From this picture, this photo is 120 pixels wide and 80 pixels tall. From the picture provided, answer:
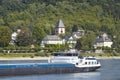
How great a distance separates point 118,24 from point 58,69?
345 ft

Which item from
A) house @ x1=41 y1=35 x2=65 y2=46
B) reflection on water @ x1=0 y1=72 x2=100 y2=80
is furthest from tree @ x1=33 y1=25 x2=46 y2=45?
reflection on water @ x1=0 y1=72 x2=100 y2=80

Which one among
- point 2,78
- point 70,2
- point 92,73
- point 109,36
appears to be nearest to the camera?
point 2,78

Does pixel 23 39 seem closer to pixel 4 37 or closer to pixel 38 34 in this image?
pixel 4 37

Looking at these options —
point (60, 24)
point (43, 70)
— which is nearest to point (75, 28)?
point (60, 24)

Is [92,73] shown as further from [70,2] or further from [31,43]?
[70,2]

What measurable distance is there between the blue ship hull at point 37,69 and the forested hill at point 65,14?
3075 inches

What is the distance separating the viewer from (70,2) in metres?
186

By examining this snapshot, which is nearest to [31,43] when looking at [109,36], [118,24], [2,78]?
[109,36]

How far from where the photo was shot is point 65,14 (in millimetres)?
172500

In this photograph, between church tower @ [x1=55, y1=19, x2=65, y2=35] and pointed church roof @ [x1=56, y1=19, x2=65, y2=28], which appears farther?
pointed church roof @ [x1=56, y1=19, x2=65, y2=28]

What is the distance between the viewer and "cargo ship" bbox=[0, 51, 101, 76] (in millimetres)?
59406

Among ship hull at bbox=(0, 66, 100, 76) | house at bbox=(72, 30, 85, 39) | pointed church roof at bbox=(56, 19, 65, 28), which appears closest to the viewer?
ship hull at bbox=(0, 66, 100, 76)

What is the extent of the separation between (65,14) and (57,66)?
4343 inches

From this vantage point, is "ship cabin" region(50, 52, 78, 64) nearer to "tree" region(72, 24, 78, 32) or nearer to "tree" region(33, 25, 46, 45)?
"tree" region(33, 25, 46, 45)
